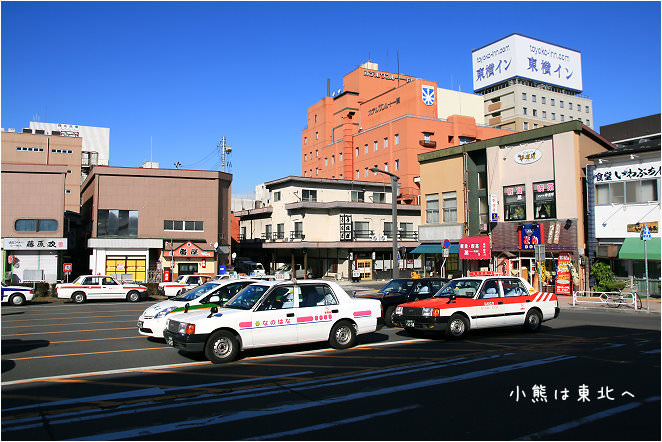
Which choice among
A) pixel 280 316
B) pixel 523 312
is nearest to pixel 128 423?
pixel 280 316

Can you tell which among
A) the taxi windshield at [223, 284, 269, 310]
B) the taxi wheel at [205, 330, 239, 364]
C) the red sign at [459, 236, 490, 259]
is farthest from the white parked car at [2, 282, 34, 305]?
the red sign at [459, 236, 490, 259]

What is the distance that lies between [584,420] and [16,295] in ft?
92.1

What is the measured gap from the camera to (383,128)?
218 ft

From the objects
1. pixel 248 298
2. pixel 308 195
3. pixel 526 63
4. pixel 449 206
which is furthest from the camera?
pixel 526 63

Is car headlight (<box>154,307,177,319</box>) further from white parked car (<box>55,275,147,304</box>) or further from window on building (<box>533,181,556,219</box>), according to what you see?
window on building (<box>533,181,556,219</box>)

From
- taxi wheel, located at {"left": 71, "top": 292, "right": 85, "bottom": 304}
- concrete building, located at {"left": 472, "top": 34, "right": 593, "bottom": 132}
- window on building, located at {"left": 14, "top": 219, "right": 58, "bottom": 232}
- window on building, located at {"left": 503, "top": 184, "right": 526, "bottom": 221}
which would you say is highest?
concrete building, located at {"left": 472, "top": 34, "right": 593, "bottom": 132}

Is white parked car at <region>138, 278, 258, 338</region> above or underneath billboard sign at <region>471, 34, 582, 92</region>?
underneath

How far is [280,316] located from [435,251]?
28436 mm

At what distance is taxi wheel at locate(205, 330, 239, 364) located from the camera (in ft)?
34.3

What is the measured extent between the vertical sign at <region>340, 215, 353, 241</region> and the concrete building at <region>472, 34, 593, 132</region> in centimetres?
5030

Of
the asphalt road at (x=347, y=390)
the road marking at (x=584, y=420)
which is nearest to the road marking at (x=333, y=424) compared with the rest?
the asphalt road at (x=347, y=390)

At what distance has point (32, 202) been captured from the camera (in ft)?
123

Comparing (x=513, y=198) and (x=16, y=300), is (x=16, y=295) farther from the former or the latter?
(x=513, y=198)

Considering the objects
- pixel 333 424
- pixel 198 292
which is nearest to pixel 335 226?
pixel 198 292
